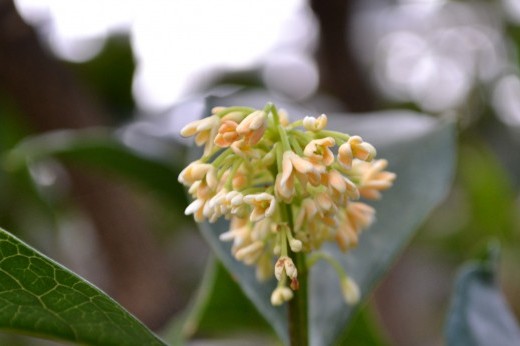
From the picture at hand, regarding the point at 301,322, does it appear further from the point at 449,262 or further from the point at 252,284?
the point at 449,262

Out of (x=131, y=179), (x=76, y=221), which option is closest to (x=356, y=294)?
(x=131, y=179)

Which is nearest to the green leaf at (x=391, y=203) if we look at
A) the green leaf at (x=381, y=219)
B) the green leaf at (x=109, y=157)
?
the green leaf at (x=381, y=219)

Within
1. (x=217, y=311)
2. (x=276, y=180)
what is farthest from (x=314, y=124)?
(x=217, y=311)

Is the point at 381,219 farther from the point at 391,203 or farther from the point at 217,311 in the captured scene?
the point at 217,311

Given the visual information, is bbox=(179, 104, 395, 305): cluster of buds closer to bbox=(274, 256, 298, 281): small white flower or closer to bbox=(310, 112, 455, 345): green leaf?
bbox=(274, 256, 298, 281): small white flower

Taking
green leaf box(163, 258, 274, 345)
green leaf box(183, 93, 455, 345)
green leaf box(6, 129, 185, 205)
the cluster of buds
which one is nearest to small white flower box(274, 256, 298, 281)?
Result: the cluster of buds

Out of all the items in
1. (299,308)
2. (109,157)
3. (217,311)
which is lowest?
(217,311)

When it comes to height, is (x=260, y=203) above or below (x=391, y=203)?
above
